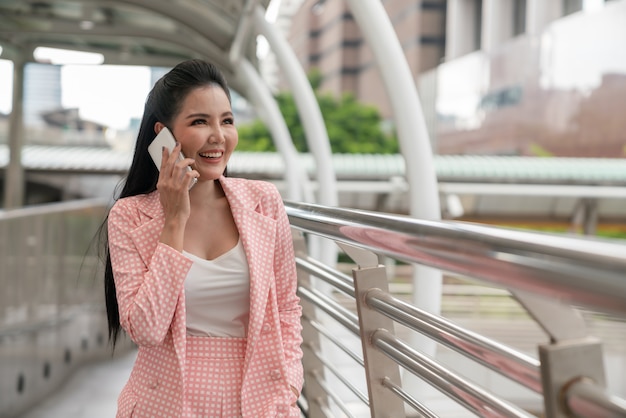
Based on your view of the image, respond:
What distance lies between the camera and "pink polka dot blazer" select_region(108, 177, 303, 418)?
6.61ft

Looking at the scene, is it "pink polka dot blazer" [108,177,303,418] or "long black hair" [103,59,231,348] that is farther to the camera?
"long black hair" [103,59,231,348]

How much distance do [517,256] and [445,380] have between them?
1.85 feet

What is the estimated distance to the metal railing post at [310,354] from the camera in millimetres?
3338

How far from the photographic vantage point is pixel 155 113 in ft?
7.59

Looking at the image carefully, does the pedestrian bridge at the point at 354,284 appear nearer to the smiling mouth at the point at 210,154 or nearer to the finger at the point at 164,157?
the smiling mouth at the point at 210,154

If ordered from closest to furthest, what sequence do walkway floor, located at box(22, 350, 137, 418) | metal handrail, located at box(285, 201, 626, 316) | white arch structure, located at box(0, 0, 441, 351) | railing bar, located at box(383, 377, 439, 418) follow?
metal handrail, located at box(285, 201, 626, 316), railing bar, located at box(383, 377, 439, 418), white arch structure, located at box(0, 0, 441, 351), walkway floor, located at box(22, 350, 137, 418)

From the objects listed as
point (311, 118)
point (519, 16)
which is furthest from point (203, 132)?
point (519, 16)

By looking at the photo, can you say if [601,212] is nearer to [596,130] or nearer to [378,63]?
[596,130]

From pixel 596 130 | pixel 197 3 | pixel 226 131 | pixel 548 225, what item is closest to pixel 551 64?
pixel 596 130

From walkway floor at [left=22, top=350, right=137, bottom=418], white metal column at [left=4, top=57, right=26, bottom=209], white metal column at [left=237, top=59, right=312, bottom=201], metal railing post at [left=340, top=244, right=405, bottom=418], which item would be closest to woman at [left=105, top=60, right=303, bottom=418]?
metal railing post at [left=340, top=244, right=405, bottom=418]

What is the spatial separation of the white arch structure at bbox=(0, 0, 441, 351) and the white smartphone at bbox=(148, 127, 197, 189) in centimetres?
193

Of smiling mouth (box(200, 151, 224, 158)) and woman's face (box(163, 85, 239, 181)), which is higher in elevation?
woman's face (box(163, 85, 239, 181))

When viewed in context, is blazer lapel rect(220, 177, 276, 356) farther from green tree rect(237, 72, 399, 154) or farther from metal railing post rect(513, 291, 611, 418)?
green tree rect(237, 72, 399, 154)

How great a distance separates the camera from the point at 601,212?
28.7 meters
